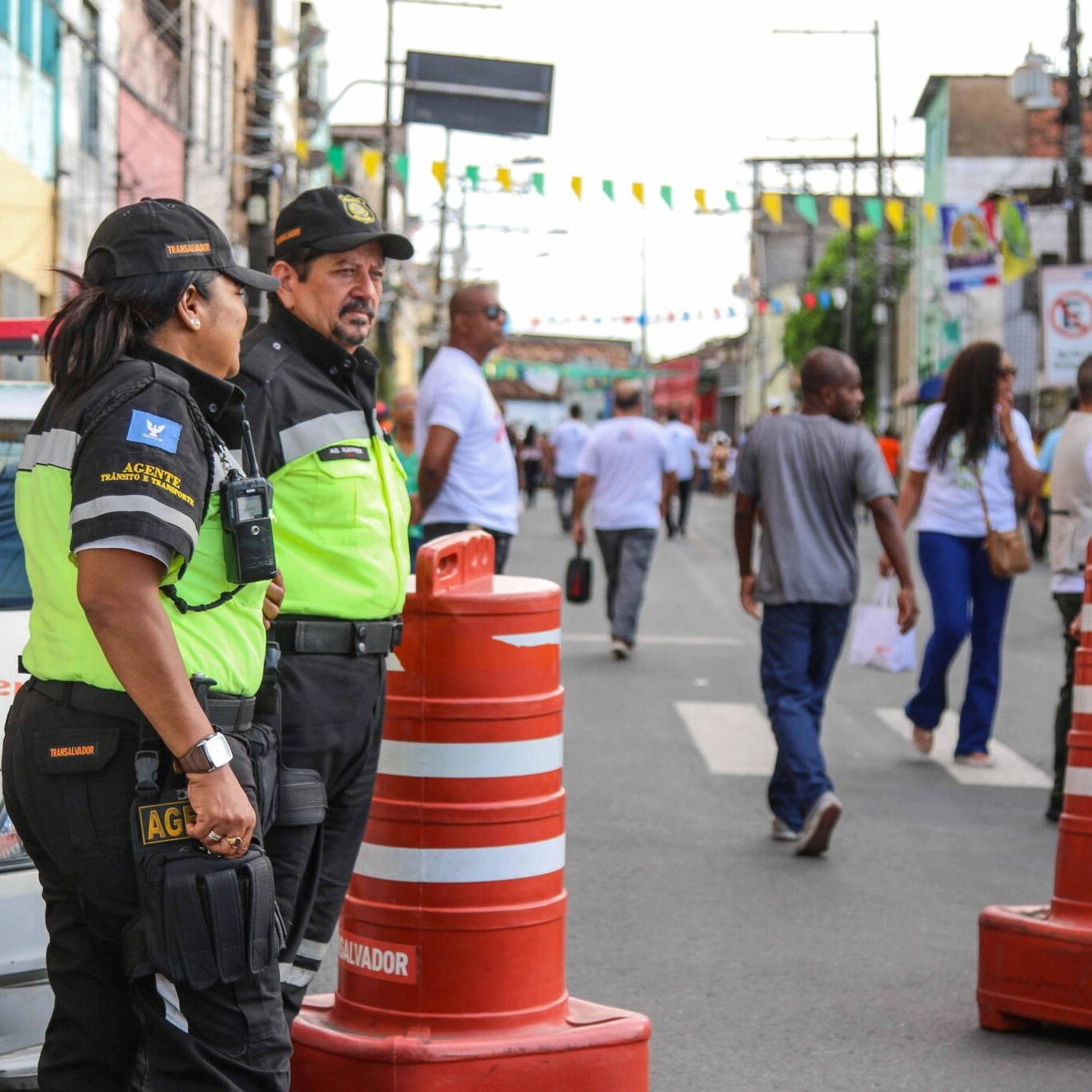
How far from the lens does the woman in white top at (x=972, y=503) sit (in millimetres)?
8766

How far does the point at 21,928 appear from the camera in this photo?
12.8 feet

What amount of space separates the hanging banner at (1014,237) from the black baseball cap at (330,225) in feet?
78.5

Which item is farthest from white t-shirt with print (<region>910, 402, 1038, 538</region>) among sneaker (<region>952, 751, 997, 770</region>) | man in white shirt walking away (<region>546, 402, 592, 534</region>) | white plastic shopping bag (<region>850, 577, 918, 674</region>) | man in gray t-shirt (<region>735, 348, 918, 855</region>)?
man in white shirt walking away (<region>546, 402, 592, 534</region>)

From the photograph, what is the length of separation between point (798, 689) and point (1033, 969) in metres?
2.52

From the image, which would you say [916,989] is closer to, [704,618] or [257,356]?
[257,356]

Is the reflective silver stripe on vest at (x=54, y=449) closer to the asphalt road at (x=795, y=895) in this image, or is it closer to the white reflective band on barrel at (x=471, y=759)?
the white reflective band on barrel at (x=471, y=759)

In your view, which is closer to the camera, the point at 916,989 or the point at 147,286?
the point at 147,286

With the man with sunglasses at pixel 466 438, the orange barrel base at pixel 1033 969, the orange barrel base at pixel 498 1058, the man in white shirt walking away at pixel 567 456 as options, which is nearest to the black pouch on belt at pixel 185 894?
the orange barrel base at pixel 498 1058

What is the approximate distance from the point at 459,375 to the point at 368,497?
14.0ft

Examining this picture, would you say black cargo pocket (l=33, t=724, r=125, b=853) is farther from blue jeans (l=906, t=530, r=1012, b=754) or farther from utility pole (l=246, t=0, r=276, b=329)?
utility pole (l=246, t=0, r=276, b=329)

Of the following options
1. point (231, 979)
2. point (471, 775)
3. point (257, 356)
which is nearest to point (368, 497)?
point (257, 356)

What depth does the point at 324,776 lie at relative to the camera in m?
3.74

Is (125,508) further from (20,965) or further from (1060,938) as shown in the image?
(1060,938)

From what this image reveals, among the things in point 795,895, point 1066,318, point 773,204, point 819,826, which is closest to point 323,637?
point 795,895
